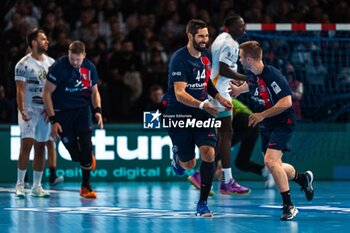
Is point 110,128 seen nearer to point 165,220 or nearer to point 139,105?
point 139,105

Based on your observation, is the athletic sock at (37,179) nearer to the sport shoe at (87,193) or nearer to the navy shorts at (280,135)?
the sport shoe at (87,193)

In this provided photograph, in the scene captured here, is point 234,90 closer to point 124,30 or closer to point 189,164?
point 189,164

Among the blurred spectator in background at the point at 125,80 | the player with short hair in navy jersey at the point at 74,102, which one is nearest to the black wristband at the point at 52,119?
the player with short hair in navy jersey at the point at 74,102

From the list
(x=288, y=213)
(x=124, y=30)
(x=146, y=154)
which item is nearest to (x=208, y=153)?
(x=288, y=213)

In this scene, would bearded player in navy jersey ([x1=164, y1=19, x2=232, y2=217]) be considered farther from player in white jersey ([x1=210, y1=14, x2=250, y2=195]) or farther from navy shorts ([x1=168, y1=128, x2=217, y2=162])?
player in white jersey ([x1=210, y1=14, x2=250, y2=195])

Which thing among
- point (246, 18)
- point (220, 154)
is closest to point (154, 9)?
point (246, 18)

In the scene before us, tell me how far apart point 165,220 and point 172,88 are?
1.62 m

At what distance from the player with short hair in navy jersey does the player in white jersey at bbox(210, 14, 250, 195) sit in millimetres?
1724

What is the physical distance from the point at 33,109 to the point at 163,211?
315 cm

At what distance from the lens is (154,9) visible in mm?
19672

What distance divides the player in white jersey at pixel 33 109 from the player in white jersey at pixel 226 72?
2423 mm

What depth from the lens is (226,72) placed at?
41.9 ft

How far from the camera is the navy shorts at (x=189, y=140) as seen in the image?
34.9 feet

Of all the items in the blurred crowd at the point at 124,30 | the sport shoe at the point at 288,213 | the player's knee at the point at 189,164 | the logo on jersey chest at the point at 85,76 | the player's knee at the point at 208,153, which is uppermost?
Answer: the blurred crowd at the point at 124,30
